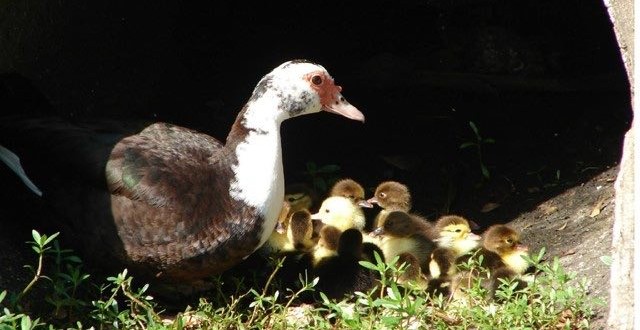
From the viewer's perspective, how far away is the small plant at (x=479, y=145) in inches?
265

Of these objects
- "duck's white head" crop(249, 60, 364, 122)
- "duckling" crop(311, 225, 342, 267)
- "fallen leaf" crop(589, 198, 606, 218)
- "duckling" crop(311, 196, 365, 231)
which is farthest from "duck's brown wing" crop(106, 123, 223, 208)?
"fallen leaf" crop(589, 198, 606, 218)

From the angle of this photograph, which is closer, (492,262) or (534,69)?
(492,262)

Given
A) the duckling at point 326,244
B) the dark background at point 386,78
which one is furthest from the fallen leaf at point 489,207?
the duckling at point 326,244

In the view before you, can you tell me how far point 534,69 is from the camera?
7836 mm

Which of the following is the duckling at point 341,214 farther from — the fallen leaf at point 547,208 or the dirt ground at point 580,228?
the fallen leaf at point 547,208

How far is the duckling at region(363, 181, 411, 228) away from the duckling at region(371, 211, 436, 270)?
27 cm

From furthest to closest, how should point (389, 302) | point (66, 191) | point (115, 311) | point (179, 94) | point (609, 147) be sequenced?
point (179, 94) < point (609, 147) < point (66, 191) < point (115, 311) < point (389, 302)

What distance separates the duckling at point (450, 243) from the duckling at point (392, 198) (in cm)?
29

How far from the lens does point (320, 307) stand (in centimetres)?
561

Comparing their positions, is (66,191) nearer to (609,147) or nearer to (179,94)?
(179,94)

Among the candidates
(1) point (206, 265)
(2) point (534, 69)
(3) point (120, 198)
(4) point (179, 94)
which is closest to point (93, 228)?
(3) point (120, 198)

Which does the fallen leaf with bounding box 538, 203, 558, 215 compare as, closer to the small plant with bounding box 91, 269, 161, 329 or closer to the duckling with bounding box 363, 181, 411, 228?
the duckling with bounding box 363, 181, 411, 228

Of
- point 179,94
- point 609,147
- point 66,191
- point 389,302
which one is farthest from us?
point 179,94

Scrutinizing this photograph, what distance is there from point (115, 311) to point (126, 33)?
2.41 meters
